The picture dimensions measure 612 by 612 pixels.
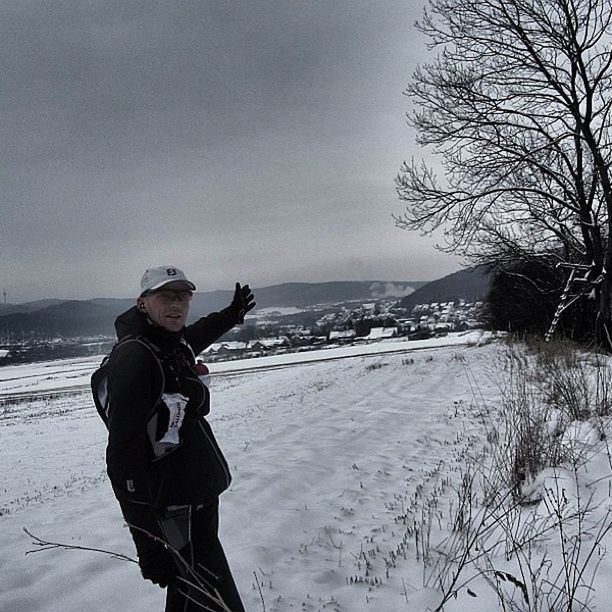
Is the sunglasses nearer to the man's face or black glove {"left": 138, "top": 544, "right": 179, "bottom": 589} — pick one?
the man's face

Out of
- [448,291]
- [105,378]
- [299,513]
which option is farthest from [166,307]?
[448,291]

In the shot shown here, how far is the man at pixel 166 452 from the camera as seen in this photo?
2.02 m

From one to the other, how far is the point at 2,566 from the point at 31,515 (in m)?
1.51

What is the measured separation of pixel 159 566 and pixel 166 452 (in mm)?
494

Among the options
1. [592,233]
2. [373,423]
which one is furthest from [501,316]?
[373,423]

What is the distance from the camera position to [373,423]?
773 cm

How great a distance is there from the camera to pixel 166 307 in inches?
94.9

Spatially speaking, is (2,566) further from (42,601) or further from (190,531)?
(190,531)

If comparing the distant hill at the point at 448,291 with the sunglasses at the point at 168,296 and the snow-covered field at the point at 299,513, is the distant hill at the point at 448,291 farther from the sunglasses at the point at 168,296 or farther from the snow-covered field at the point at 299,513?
the sunglasses at the point at 168,296

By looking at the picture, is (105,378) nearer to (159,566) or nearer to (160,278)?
(160,278)

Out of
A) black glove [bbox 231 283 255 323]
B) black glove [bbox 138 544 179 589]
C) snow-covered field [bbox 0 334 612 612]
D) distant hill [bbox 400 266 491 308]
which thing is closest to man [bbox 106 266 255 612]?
black glove [bbox 138 544 179 589]

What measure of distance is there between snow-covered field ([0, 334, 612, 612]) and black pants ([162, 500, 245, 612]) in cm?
55

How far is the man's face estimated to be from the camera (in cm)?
240

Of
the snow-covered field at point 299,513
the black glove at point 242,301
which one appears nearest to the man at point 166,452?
the snow-covered field at point 299,513
